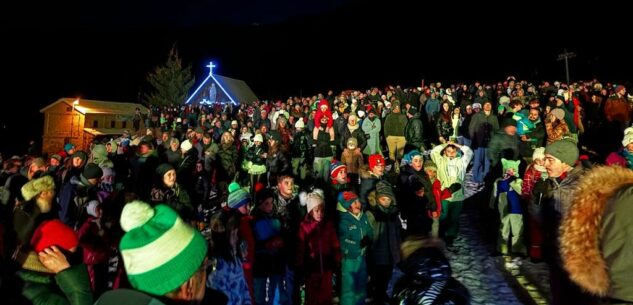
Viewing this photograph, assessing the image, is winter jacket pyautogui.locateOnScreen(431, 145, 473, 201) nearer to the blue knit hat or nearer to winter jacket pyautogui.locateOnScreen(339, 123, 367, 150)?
winter jacket pyautogui.locateOnScreen(339, 123, 367, 150)

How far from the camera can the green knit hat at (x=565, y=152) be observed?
4489 mm

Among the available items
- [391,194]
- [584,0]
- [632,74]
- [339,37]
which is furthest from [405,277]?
[339,37]

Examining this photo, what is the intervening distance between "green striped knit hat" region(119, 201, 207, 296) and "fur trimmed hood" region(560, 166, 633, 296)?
204cm

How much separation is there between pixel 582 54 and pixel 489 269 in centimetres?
4284

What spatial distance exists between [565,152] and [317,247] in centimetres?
295

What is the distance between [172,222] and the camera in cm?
216

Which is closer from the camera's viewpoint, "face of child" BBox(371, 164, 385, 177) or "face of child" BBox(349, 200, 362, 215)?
"face of child" BBox(349, 200, 362, 215)

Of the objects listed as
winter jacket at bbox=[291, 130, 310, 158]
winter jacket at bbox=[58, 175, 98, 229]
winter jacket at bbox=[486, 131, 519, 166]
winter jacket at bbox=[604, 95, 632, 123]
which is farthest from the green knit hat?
winter jacket at bbox=[604, 95, 632, 123]

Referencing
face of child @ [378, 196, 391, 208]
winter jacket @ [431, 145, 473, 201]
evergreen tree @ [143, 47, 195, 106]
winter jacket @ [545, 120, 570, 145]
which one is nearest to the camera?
face of child @ [378, 196, 391, 208]

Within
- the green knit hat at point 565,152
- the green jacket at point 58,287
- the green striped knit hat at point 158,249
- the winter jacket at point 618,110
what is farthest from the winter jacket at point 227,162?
the winter jacket at point 618,110

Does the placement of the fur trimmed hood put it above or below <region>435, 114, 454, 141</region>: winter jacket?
below

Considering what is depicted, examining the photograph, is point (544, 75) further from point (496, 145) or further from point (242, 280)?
point (242, 280)

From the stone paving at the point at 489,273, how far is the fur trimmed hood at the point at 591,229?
345 cm

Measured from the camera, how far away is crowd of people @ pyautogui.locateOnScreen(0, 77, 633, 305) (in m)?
2.25
